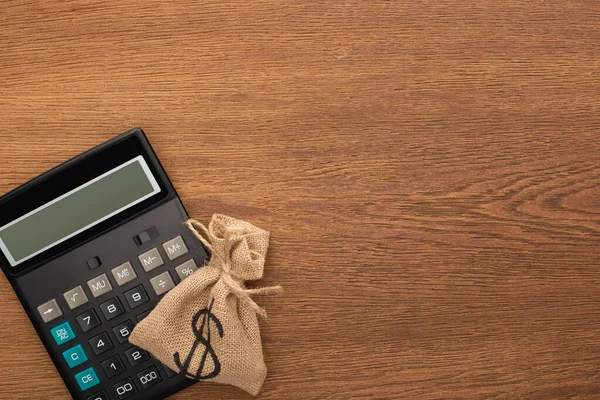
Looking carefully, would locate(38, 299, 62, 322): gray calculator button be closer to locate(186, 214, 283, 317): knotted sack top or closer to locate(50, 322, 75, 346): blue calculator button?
locate(50, 322, 75, 346): blue calculator button

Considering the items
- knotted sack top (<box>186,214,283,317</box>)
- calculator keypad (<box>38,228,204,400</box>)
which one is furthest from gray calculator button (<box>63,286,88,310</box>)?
knotted sack top (<box>186,214,283,317</box>)

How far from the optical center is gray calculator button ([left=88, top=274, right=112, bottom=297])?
52 cm

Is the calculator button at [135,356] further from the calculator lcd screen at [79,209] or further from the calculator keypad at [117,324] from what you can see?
the calculator lcd screen at [79,209]

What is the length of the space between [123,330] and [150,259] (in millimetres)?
62

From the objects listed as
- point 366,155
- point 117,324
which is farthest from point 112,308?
point 366,155

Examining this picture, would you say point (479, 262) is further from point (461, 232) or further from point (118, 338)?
point (118, 338)

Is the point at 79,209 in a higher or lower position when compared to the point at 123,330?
higher

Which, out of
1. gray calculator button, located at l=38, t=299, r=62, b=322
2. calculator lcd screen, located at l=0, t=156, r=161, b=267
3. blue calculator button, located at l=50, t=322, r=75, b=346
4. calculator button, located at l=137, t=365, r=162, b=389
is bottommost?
calculator button, located at l=137, t=365, r=162, b=389

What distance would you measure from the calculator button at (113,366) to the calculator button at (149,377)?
0.02 metres

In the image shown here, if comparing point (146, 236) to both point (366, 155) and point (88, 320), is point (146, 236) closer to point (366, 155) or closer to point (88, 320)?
point (88, 320)

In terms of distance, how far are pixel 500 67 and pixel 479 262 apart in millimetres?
163

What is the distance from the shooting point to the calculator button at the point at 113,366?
523mm

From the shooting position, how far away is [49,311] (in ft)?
1.71

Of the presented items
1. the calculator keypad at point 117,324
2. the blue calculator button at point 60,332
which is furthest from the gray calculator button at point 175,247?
the blue calculator button at point 60,332
